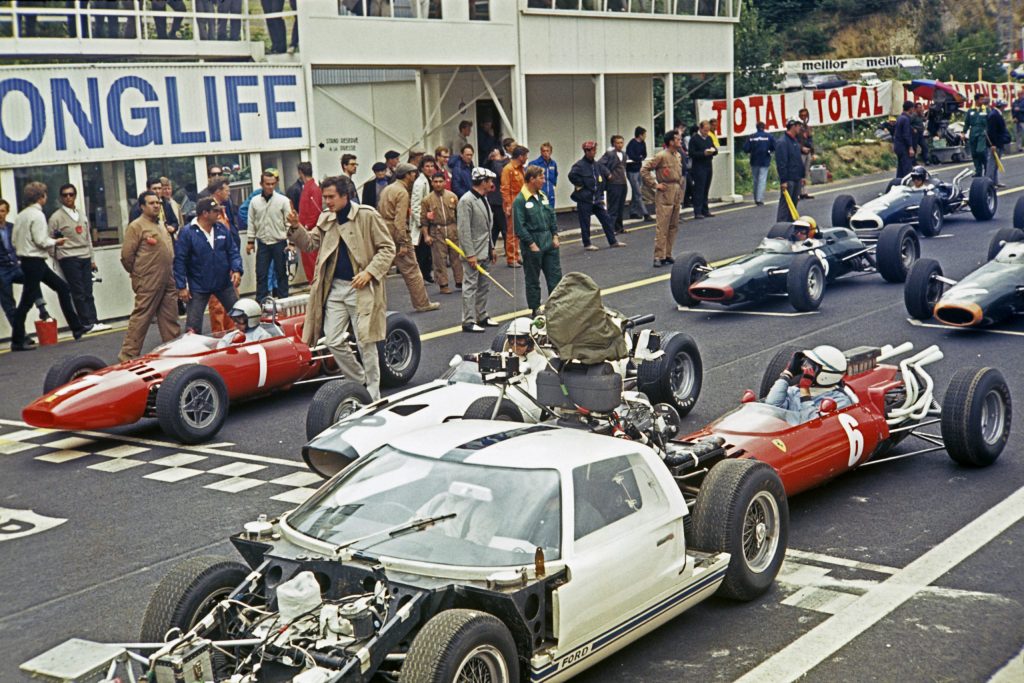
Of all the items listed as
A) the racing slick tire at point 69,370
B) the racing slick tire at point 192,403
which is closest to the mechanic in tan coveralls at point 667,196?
the racing slick tire at point 192,403

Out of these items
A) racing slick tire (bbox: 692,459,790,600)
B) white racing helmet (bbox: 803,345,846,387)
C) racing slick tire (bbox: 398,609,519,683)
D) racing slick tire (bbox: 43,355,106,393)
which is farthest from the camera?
racing slick tire (bbox: 43,355,106,393)

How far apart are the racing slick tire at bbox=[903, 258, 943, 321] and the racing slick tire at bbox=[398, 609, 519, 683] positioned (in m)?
10.1

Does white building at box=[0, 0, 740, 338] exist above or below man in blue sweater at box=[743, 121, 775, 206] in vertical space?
above

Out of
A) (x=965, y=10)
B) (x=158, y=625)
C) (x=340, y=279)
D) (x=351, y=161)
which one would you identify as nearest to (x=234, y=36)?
(x=351, y=161)

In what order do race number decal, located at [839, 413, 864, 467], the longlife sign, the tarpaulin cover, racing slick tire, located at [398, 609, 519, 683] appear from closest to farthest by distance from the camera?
racing slick tire, located at [398, 609, 519, 683] → the tarpaulin cover → race number decal, located at [839, 413, 864, 467] → the longlife sign

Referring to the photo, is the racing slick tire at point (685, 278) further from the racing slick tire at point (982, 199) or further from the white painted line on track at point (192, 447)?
the racing slick tire at point (982, 199)

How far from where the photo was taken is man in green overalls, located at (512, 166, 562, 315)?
46.9 ft

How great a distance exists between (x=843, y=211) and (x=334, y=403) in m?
12.0

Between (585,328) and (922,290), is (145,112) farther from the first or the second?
(585,328)

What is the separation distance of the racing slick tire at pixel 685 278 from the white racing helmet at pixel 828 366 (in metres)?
6.86

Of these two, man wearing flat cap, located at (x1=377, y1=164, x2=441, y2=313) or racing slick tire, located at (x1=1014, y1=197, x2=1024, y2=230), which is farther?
racing slick tire, located at (x1=1014, y1=197, x2=1024, y2=230)

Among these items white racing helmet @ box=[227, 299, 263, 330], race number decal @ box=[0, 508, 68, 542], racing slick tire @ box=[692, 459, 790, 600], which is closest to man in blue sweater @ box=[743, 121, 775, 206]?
white racing helmet @ box=[227, 299, 263, 330]

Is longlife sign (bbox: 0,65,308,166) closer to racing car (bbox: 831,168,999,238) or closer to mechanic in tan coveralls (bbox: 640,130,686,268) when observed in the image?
mechanic in tan coveralls (bbox: 640,130,686,268)

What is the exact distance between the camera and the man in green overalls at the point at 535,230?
14.3 metres
